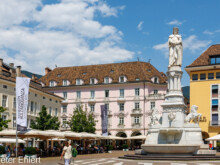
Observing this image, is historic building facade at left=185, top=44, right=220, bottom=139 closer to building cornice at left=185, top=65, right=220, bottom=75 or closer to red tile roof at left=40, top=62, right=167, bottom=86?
building cornice at left=185, top=65, right=220, bottom=75

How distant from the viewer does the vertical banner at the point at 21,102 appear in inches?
1270

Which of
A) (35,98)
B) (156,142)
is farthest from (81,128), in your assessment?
(156,142)

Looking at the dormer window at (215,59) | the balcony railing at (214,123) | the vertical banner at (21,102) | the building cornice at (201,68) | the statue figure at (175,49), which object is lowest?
the balcony railing at (214,123)

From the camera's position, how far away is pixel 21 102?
108ft

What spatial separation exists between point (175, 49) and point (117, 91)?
47224 mm

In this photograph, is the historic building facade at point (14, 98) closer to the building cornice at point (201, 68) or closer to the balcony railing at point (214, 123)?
the building cornice at point (201, 68)

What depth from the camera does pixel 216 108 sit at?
197 feet

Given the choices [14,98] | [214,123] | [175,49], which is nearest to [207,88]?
[214,123]

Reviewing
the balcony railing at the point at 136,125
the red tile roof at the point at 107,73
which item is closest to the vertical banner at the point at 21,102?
the balcony railing at the point at 136,125

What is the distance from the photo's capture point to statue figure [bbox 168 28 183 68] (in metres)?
30.4

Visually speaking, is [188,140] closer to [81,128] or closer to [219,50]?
[81,128]

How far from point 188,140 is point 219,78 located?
114ft

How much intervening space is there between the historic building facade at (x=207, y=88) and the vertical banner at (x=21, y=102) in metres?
35.1

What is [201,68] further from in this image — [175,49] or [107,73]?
[175,49]
